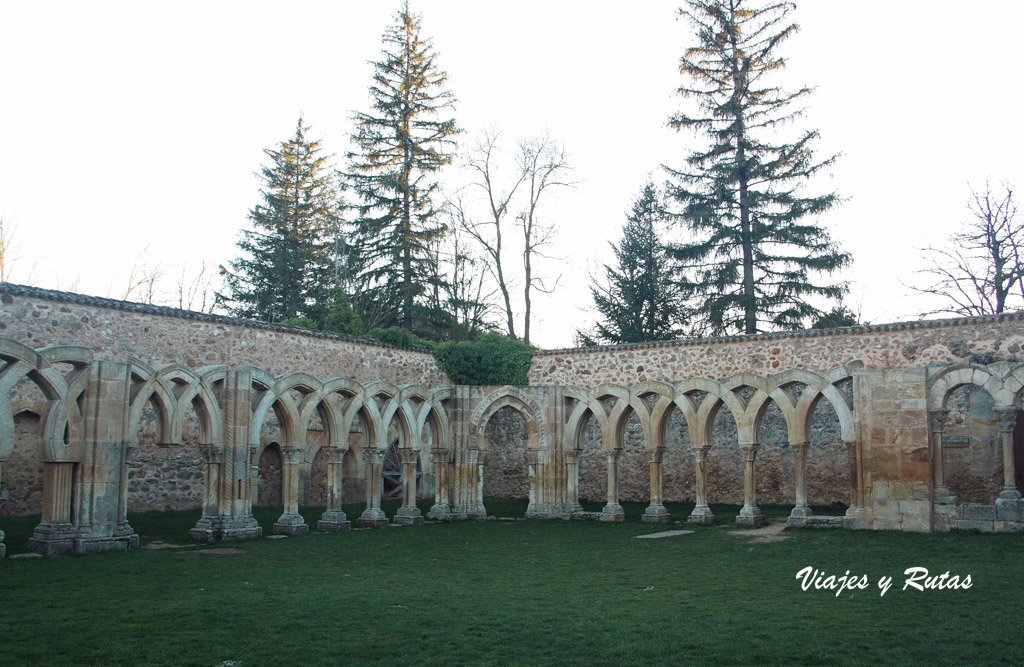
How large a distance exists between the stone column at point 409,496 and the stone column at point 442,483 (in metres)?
0.67

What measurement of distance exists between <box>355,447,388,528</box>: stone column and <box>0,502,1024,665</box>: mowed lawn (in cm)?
317

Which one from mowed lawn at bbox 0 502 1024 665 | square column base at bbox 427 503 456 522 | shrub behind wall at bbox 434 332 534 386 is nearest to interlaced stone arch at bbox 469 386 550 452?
square column base at bbox 427 503 456 522

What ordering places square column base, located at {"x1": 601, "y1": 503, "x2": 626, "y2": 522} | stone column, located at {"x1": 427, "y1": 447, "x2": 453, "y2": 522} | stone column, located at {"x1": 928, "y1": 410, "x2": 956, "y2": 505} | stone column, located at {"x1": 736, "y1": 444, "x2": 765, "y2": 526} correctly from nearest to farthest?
stone column, located at {"x1": 928, "y1": 410, "x2": 956, "y2": 505} → stone column, located at {"x1": 736, "y1": 444, "x2": 765, "y2": 526} → square column base, located at {"x1": 601, "y1": 503, "x2": 626, "y2": 522} → stone column, located at {"x1": 427, "y1": 447, "x2": 453, "y2": 522}

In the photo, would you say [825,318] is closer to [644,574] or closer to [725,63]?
[725,63]

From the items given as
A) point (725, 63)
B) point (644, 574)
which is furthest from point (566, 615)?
point (725, 63)

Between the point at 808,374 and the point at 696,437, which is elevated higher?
the point at 808,374

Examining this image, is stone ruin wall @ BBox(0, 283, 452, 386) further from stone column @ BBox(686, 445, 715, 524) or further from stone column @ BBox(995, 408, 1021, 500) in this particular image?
stone column @ BBox(995, 408, 1021, 500)

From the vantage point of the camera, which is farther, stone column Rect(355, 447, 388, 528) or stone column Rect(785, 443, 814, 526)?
stone column Rect(355, 447, 388, 528)

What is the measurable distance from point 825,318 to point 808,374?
37.6 ft

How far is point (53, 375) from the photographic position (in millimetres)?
11312

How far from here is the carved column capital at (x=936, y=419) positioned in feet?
44.6

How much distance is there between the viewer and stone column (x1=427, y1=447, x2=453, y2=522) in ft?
55.7

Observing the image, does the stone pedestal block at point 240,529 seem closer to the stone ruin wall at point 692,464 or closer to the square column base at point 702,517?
the square column base at point 702,517

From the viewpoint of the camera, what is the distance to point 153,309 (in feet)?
54.9
